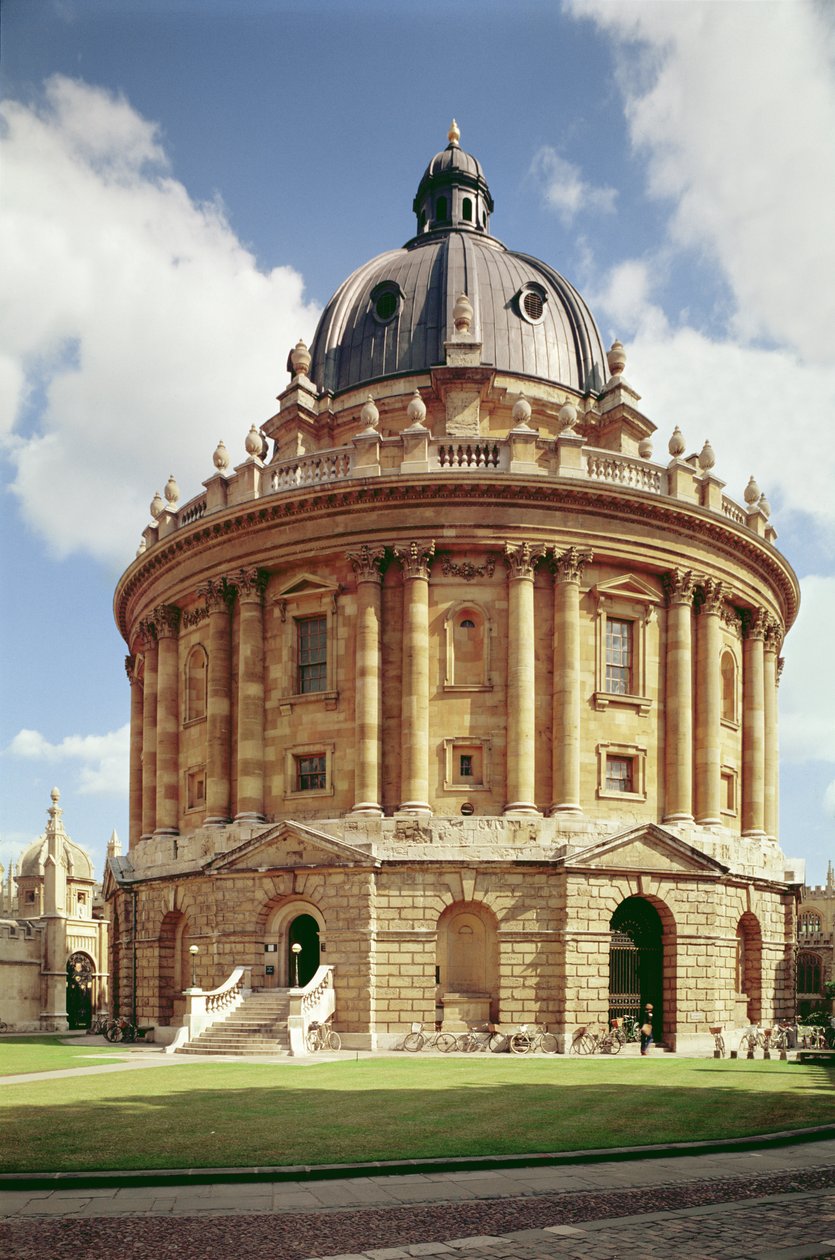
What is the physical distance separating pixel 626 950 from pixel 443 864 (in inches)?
266

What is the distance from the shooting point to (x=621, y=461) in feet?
138

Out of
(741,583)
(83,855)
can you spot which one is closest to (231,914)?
(741,583)

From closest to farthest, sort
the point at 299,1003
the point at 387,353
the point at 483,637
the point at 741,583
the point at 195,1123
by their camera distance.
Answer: the point at 195,1123 < the point at 299,1003 < the point at 483,637 < the point at 741,583 < the point at 387,353

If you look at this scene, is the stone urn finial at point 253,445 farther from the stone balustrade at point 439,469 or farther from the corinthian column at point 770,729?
the corinthian column at point 770,729

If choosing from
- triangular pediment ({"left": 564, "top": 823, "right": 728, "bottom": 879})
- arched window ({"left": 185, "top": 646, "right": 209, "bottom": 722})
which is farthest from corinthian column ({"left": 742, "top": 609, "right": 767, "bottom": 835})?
arched window ({"left": 185, "top": 646, "right": 209, "bottom": 722})

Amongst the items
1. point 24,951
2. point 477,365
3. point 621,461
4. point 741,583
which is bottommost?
point 24,951

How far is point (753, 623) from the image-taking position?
4594cm

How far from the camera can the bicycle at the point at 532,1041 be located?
34.6m

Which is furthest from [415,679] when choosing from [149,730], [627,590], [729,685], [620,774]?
[149,730]

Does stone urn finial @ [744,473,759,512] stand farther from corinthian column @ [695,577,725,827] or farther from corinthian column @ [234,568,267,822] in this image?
corinthian column @ [234,568,267,822]

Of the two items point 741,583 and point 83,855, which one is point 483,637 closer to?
point 741,583

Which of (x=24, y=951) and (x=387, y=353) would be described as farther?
(x=24, y=951)

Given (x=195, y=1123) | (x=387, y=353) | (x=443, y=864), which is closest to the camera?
(x=195, y=1123)

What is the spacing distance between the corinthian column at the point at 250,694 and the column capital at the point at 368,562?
413 centimetres
